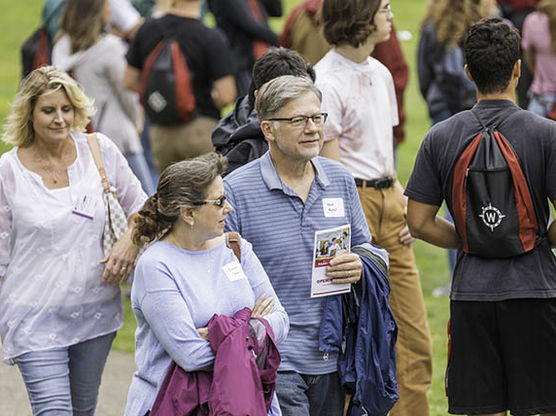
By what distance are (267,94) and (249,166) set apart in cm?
32

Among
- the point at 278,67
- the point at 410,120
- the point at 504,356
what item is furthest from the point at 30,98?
the point at 410,120

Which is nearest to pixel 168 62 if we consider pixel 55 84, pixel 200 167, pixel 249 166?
pixel 55 84

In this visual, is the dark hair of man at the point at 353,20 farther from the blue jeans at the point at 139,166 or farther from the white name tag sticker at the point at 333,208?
the blue jeans at the point at 139,166

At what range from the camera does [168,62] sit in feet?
26.5

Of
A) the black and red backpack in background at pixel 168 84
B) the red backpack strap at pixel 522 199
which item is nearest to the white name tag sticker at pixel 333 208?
the red backpack strap at pixel 522 199

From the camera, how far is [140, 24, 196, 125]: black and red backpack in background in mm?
8070

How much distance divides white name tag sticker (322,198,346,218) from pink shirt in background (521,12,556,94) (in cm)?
440

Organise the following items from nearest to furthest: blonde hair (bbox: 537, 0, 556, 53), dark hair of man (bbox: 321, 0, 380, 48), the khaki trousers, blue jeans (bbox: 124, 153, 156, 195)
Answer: dark hair of man (bbox: 321, 0, 380, 48) < the khaki trousers < blonde hair (bbox: 537, 0, 556, 53) < blue jeans (bbox: 124, 153, 156, 195)

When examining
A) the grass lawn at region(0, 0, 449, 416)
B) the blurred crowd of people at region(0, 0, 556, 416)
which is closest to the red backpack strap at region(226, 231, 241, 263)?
the blurred crowd of people at region(0, 0, 556, 416)

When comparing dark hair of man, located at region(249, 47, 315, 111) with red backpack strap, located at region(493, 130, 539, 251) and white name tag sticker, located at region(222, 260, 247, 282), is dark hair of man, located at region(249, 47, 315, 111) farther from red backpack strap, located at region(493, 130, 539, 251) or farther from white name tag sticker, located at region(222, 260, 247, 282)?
white name tag sticker, located at region(222, 260, 247, 282)

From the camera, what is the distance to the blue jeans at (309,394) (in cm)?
475

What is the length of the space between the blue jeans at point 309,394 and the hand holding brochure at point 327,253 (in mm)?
343

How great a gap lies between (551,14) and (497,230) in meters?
4.20

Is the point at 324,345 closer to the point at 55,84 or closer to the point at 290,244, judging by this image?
the point at 290,244
